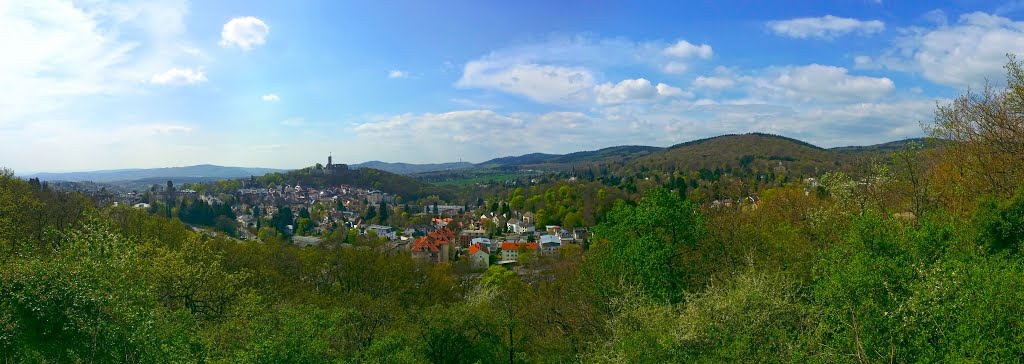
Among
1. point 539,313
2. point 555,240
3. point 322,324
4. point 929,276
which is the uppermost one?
point 929,276

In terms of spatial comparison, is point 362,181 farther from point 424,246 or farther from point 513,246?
point 424,246

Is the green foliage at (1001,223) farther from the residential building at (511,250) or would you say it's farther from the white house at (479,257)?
the residential building at (511,250)

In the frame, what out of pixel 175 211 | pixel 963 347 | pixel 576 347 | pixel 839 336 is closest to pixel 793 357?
pixel 839 336

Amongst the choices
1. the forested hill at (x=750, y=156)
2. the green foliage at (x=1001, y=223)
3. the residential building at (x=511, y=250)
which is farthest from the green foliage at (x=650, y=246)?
the forested hill at (x=750, y=156)

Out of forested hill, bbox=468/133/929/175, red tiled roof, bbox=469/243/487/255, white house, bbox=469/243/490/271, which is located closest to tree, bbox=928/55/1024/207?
white house, bbox=469/243/490/271

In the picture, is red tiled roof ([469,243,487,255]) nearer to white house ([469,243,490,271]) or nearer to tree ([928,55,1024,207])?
white house ([469,243,490,271])

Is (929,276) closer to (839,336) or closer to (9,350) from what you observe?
(839,336)
